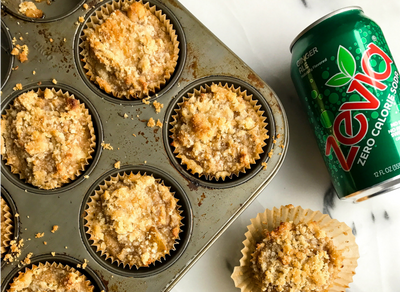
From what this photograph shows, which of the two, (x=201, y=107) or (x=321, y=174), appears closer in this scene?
(x=201, y=107)

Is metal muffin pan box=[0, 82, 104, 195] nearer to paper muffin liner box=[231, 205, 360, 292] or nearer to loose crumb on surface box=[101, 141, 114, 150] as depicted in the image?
loose crumb on surface box=[101, 141, 114, 150]

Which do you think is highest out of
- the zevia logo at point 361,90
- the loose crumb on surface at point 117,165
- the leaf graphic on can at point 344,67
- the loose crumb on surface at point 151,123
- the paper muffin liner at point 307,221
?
the loose crumb on surface at point 151,123

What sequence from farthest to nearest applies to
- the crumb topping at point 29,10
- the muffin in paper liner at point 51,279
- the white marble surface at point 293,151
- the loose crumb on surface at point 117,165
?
the white marble surface at point 293,151, the crumb topping at point 29,10, the loose crumb on surface at point 117,165, the muffin in paper liner at point 51,279

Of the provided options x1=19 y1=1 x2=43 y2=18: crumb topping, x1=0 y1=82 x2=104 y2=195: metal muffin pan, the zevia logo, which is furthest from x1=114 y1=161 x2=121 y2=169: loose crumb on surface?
the zevia logo

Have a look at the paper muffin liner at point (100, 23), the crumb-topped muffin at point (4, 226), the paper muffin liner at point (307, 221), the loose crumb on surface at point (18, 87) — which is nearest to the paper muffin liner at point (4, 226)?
the crumb-topped muffin at point (4, 226)

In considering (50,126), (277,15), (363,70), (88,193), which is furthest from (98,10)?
(363,70)

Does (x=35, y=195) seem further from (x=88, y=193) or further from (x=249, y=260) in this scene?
(x=249, y=260)

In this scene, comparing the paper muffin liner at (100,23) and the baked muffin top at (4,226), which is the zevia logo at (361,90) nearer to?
the paper muffin liner at (100,23)
